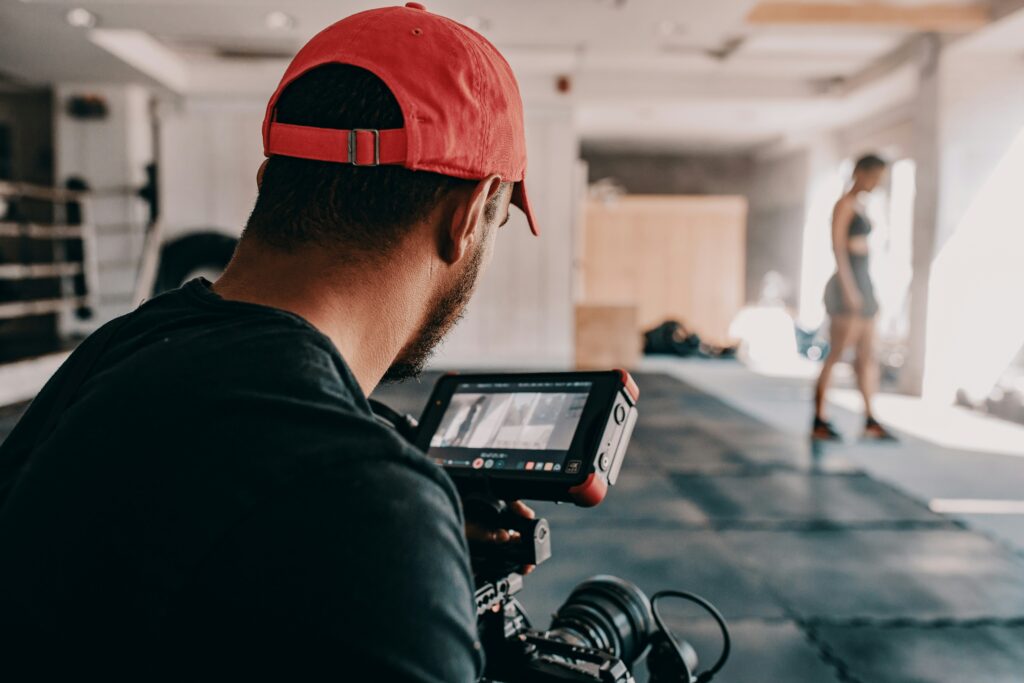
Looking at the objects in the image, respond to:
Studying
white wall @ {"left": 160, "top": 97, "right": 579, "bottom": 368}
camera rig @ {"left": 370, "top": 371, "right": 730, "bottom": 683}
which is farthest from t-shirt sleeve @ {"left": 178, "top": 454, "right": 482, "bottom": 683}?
white wall @ {"left": 160, "top": 97, "right": 579, "bottom": 368}

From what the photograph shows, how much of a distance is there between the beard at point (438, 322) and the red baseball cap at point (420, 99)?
0.30 ft

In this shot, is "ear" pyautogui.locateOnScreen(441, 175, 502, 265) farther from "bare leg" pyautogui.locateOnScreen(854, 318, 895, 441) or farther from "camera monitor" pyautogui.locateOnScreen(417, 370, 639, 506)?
"bare leg" pyautogui.locateOnScreen(854, 318, 895, 441)

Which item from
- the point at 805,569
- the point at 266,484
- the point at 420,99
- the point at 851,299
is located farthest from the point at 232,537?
the point at 851,299

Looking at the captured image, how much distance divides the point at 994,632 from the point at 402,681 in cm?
199

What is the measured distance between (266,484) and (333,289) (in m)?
0.20

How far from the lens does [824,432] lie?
13.1ft

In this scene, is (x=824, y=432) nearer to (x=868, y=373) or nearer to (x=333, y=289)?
(x=868, y=373)

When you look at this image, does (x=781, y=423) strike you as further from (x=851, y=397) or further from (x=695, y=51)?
(x=695, y=51)

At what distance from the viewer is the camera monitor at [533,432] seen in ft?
2.63

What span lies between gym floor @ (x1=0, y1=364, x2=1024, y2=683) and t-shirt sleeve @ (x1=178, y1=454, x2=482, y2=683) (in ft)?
4.68

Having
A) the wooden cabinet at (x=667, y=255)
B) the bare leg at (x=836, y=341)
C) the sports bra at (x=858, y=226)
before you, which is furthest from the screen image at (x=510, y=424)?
the wooden cabinet at (x=667, y=255)

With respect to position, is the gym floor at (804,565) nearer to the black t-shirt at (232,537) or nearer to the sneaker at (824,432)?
the sneaker at (824,432)

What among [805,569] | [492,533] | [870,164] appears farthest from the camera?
[870,164]

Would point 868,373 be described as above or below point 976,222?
below
